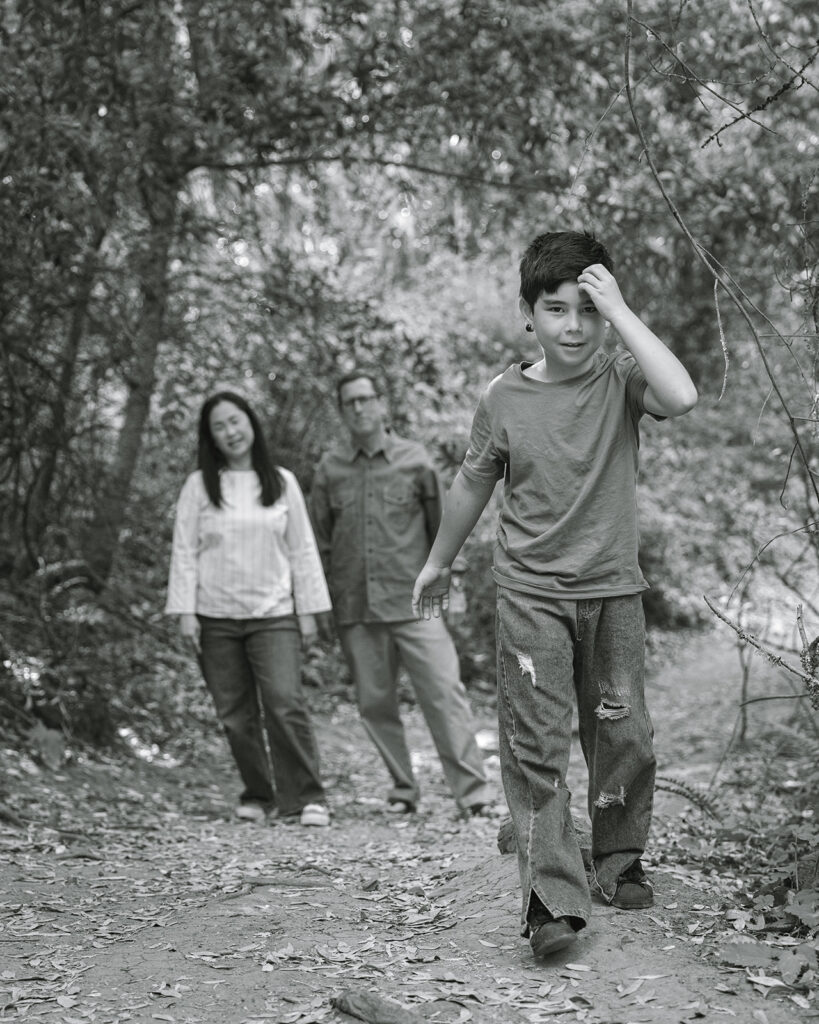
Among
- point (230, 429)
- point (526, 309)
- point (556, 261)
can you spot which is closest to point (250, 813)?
point (230, 429)

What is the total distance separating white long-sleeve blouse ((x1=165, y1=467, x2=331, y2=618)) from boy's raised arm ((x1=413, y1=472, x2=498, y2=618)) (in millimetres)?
2367

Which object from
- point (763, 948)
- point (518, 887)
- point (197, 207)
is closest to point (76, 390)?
point (197, 207)

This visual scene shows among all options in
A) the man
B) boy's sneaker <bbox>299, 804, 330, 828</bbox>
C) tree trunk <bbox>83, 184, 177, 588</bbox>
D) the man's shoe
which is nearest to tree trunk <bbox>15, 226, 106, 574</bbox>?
tree trunk <bbox>83, 184, 177, 588</bbox>

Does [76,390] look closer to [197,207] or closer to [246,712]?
[197,207]

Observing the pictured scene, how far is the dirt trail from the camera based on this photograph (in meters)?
2.95

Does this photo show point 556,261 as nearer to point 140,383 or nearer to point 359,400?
point 359,400

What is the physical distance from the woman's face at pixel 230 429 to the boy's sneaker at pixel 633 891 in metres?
3.21

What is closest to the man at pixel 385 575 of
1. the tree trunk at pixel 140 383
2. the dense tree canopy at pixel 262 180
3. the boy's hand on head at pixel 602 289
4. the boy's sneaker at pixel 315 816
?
the boy's sneaker at pixel 315 816

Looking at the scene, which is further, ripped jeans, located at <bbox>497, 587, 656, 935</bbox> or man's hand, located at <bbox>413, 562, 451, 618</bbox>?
man's hand, located at <bbox>413, 562, 451, 618</bbox>

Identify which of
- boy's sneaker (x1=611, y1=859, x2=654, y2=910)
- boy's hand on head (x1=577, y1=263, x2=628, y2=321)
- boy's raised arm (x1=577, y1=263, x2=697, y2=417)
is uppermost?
boy's hand on head (x1=577, y1=263, x2=628, y2=321)

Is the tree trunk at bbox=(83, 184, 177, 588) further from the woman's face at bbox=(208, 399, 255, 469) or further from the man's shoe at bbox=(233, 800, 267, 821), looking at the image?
the man's shoe at bbox=(233, 800, 267, 821)

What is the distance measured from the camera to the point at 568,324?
325 cm

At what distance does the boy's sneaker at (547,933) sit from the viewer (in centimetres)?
305

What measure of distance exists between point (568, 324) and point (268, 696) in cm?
322
